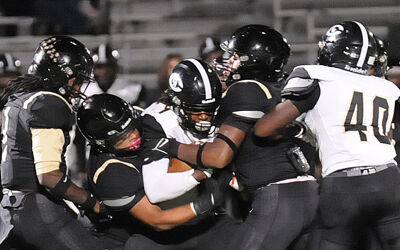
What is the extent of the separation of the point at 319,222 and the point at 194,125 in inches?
31.8

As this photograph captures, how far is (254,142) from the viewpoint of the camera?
12.6 feet

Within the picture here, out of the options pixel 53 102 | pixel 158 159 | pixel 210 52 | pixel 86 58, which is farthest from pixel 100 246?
pixel 210 52

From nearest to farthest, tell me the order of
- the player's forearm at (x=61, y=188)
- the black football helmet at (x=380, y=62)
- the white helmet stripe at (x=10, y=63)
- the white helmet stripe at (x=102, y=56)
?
the player's forearm at (x=61, y=188) < the black football helmet at (x=380, y=62) < the white helmet stripe at (x=10, y=63) < the white helmet stripe at (x=102, y=56)

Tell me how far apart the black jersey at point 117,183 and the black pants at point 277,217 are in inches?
20.8

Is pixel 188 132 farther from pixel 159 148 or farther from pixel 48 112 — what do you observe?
pixel 48 112

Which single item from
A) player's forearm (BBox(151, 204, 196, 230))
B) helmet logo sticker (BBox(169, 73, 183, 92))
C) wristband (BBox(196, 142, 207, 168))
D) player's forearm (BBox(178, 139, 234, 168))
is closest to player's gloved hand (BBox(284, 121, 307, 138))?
player's forearm (BBox(178, 139, 234, 168))

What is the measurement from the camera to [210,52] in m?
6.19

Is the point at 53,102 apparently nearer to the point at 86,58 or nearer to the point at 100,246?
the point at 86,58

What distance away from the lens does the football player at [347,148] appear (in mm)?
3752

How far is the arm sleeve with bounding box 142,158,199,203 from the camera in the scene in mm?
3529

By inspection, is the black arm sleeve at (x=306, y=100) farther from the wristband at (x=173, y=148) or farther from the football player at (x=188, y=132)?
the wristband at (x=173, y=148)

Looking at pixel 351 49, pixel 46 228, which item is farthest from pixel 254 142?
pixel 46 228

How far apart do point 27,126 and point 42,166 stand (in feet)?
0.80

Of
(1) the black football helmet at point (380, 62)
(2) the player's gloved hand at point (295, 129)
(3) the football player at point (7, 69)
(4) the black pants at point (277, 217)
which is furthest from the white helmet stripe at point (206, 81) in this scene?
(3) the football player at point (7, 69)
